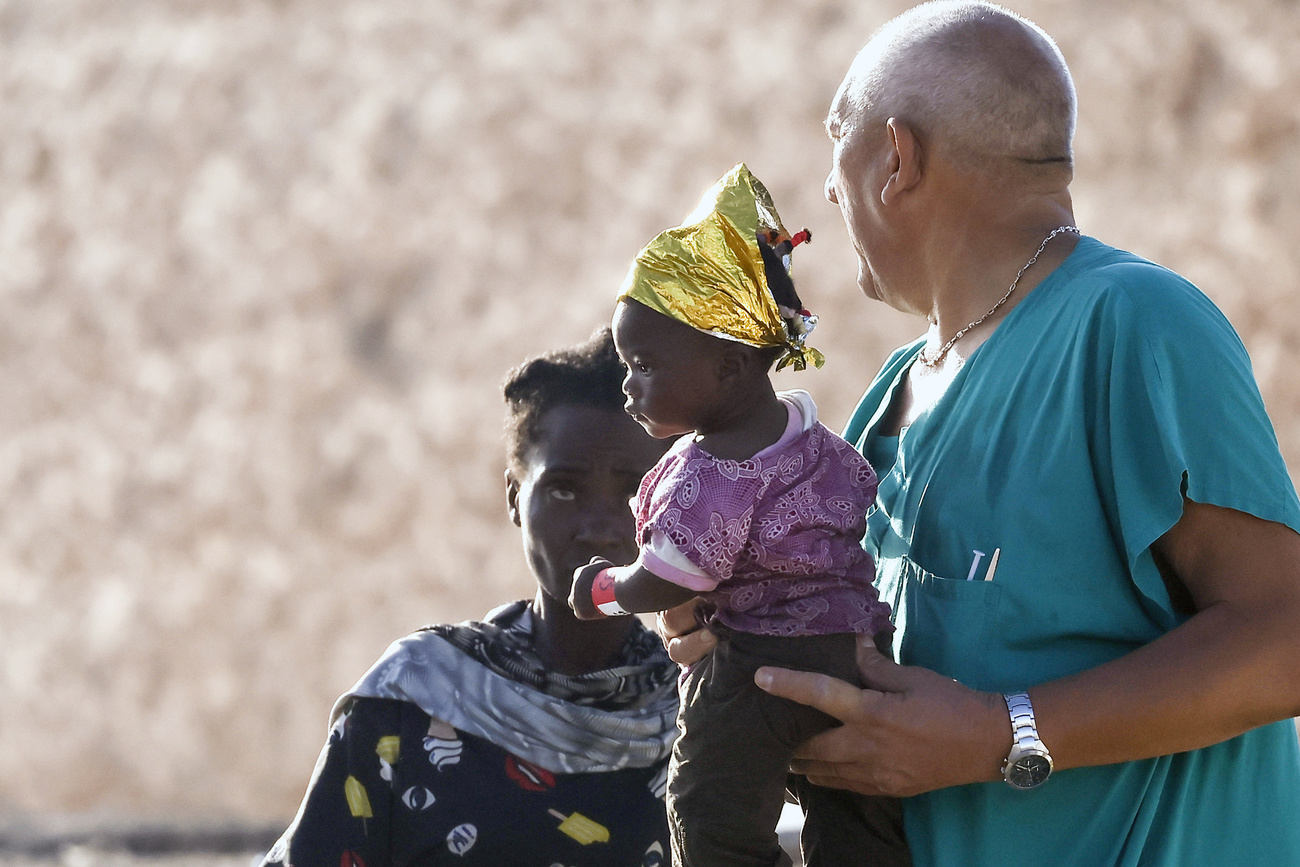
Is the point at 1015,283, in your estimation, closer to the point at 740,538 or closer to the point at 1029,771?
the point at 740,538

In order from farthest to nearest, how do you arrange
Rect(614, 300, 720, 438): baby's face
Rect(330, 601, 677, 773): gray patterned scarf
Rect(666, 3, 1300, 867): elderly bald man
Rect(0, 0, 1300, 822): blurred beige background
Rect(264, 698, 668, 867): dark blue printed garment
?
Rect(0, 0, 1300, 822): blurred beige background
Rect(330, 601, 677, 773): gray patterned scarf
Rect(264, 698, 668, 867): dark blue printed garment
Rect(614, 300, 720, 438): baby's face
Rect(666, 3, 1300, 867): elderly bald man

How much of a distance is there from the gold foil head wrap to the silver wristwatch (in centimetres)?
58

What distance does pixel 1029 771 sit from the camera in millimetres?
1731

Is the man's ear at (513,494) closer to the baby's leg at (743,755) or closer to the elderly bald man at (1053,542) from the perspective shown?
the elderly bald man at (1053,542)

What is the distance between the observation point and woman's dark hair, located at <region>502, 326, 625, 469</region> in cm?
263

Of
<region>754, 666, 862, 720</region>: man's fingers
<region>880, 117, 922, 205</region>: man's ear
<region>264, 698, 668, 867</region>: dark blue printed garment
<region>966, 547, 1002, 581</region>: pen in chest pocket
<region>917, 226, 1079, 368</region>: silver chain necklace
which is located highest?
<region>880, 117, 922, 205</region>: man's ear

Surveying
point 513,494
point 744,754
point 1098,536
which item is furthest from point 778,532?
point 513,494

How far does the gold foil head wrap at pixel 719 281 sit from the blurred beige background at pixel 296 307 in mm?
5910

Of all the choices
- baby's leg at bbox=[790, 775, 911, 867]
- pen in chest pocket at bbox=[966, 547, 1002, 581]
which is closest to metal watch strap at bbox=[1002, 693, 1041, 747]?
pen in chest pocket at bbox=[966, 547, 1002, 581]

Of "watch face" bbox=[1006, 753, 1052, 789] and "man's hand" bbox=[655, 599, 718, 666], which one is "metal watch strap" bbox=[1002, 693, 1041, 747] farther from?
"man's hand" bbox=[655, 599, 718, 666]

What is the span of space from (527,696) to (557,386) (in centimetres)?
64

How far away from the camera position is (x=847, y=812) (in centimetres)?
198

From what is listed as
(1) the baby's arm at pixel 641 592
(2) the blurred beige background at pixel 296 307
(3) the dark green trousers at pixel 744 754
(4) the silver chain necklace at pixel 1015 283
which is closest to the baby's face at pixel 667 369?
(1) the baby's arm at pixel 641 592

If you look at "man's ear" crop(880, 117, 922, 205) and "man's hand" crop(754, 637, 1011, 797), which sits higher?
"man's ear" crop(880, 117, 922, 205)
